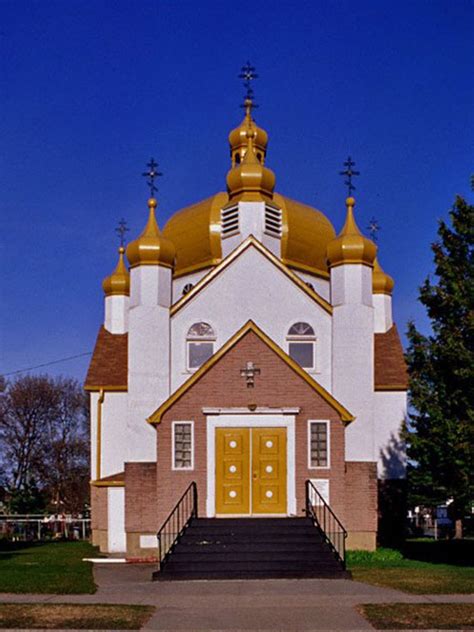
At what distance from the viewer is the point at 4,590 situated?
51.1 feet

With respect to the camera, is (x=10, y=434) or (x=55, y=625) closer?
(x=55, y=625)

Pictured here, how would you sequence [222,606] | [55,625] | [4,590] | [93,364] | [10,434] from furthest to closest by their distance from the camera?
[10,434] < [93,364] < [4,590] < [222,606] < [55,625]

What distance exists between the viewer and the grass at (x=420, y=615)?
11.9m

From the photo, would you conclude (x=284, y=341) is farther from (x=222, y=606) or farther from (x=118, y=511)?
(x=222, y=606)

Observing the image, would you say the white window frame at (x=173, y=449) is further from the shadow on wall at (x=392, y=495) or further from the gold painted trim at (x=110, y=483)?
the shadow on wall at (x=392, y=495)

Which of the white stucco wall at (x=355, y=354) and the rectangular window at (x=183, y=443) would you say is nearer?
the rectangular window at (x=183, y=443)

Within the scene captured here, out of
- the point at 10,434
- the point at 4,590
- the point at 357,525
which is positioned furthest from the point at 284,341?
the point at 10,434

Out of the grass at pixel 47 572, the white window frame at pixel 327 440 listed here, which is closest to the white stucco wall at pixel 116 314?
the grass at pixel 47 572

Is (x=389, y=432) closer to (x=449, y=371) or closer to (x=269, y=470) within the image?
(x=269, y=470)

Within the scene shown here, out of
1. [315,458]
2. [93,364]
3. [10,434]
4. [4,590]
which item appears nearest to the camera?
[4,590]

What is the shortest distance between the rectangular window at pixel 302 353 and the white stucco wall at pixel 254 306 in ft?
0.61

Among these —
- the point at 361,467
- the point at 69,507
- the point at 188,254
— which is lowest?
the point at 69,507

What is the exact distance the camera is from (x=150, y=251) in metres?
25.3

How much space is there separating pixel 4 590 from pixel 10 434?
130 ft
